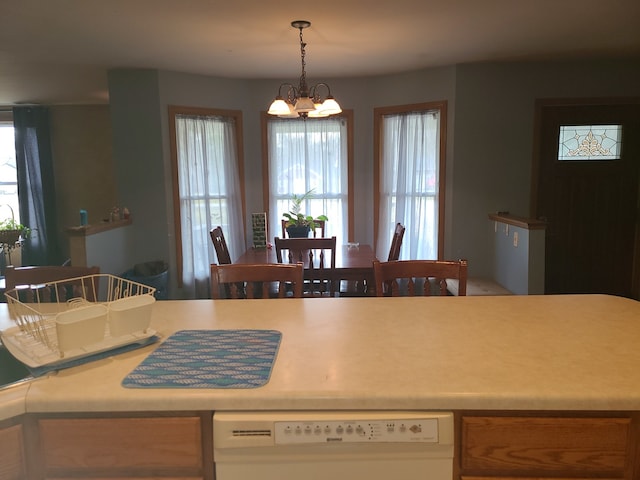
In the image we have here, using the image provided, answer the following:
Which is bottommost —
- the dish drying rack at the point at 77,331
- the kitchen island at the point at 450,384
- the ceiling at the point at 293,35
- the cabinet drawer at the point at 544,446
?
the cabinet drawer at the point at 544,446

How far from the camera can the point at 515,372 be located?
1081 mm

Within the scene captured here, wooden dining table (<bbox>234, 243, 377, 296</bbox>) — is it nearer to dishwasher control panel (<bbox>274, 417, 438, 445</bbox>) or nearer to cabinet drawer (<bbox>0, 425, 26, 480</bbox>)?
dishwasher control panel (<bbox>274, 417, 438, 445</bbox>)

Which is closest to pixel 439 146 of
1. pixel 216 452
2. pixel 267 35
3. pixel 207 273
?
pixel 267 35

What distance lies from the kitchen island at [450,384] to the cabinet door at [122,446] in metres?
0.02

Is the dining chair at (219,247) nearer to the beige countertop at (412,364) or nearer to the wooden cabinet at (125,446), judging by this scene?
the beige countertop at (412,364)

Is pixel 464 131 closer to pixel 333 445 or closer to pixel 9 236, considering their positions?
pixel 333 445

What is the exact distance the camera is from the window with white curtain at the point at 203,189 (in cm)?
445

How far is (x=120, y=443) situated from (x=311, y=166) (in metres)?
4.05

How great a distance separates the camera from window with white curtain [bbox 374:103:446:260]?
4.47 metres

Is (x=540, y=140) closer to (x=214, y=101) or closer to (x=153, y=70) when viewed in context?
(x=214, y=101)

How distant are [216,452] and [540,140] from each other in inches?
163

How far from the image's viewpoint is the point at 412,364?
3.72ft

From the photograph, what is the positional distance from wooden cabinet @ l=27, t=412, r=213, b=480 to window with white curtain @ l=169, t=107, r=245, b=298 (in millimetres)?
3539

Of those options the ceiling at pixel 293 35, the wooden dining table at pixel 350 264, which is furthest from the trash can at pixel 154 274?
the ceiling at pixel 293 35
